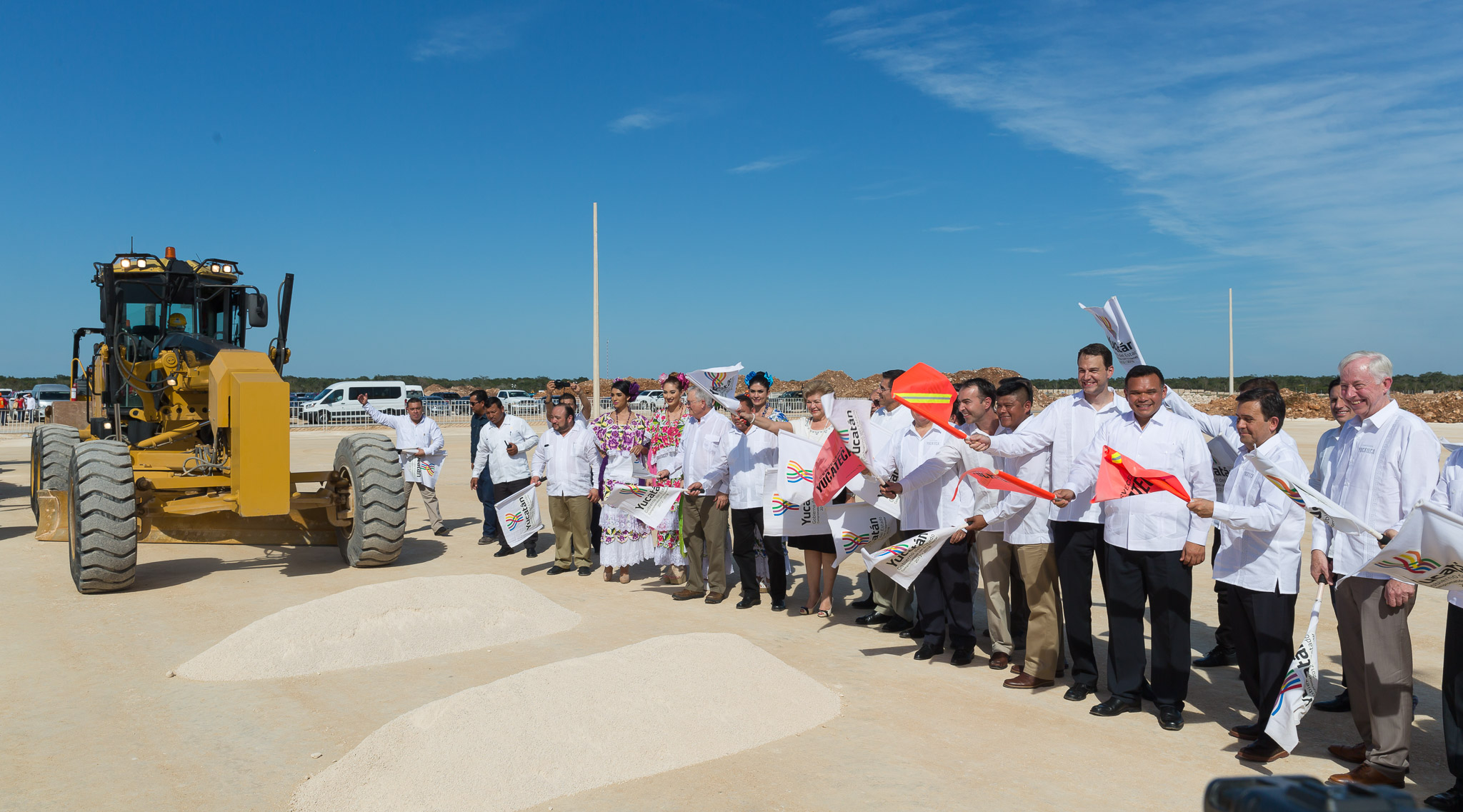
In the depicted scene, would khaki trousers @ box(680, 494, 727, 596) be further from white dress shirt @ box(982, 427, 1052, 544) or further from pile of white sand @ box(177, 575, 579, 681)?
white dress shirt @ box(982, 427, 1052, 544)

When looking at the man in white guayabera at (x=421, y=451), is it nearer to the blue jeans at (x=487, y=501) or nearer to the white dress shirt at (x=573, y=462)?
the blue jeans at (x=487, y=501)

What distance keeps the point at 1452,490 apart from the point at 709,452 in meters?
5.18

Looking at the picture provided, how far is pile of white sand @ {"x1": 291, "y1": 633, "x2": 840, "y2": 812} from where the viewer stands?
3.96 metres

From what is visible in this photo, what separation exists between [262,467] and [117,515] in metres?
1.22

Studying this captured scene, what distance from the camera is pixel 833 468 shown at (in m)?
6.93

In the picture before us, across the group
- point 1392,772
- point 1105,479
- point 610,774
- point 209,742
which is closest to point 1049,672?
point 1105,479

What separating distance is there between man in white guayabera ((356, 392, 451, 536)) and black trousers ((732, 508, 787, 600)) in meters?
5.25

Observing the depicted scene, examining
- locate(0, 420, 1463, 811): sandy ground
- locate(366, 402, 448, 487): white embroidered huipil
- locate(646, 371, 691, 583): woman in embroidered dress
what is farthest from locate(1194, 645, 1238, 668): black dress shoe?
locate(366, 402, 448, 487): white embroidered huipil

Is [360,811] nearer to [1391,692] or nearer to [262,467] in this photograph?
[1391,692]

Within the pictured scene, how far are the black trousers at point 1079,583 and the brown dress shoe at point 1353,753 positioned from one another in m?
1.23

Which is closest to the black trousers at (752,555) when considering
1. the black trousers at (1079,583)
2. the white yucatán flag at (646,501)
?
the white yucatán flag at (646,501)

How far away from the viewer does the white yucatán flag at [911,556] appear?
19.5ft

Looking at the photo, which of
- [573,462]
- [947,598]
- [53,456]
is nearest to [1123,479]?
[947,598]

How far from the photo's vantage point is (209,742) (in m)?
4.70
